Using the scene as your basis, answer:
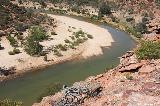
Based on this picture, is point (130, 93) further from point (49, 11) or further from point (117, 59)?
point (49, 11)

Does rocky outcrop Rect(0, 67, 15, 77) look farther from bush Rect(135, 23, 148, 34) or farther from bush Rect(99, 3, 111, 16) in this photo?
bush Rect(99, 3, 111, 16)

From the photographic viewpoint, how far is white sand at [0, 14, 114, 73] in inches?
2552

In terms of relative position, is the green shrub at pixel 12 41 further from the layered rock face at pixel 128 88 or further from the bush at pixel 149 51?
the bush at pixel 149 51

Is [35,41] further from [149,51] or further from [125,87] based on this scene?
[125,87]

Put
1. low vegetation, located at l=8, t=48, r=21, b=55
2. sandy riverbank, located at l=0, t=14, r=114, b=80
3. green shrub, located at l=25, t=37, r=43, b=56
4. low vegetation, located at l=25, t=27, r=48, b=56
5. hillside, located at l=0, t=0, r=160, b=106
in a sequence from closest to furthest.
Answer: hillside, located at l=0, t=0, r=160, b=106 → sandy riverbank, located at l=0, t=14, r=114, b=80 → low vegetation, located at l=8, t=48, r=21, b=55 → green shrub, located at l=25, t=37, r=43, b=56 → low vegetation, located at l=25, t=27, r=48, b=56

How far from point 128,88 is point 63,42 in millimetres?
41003

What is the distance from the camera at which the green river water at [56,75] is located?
172ft

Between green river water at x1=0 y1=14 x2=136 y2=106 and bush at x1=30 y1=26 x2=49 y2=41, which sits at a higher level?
bush at x1=30 y1=26 x2=49 y2=41

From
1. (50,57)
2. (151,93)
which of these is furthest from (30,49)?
(151,93)

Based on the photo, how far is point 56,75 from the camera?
60.9 metres

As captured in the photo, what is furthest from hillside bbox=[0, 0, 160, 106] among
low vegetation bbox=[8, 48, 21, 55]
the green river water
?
the green river water

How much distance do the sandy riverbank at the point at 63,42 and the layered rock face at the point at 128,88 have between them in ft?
65.0

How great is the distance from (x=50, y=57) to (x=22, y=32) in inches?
606

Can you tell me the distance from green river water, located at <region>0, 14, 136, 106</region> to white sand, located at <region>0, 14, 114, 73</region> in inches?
78.6
